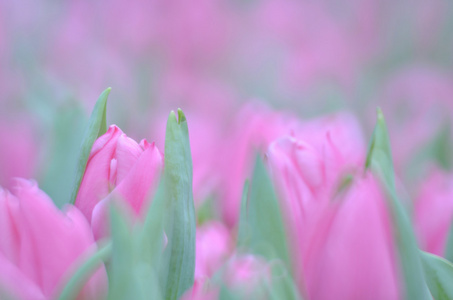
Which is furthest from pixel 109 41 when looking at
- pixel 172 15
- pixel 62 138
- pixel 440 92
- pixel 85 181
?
pixel 85 181

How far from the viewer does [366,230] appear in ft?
0.95

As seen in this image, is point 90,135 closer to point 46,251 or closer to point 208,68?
point 46,251

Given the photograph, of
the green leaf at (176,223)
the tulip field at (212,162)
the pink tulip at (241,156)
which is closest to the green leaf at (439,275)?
the tulip field at (212,162)

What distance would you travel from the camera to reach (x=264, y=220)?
324mm

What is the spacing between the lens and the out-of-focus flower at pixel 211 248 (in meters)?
0.39

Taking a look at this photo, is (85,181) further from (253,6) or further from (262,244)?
(253,6)

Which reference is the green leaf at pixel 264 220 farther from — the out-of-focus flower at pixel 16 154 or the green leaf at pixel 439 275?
the out-of-focus flower at pixel 16 154

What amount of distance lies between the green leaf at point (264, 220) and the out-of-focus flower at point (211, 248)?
2.1 inches

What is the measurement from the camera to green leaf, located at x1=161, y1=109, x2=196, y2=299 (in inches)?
12.6

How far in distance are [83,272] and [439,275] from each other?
17 centimetres

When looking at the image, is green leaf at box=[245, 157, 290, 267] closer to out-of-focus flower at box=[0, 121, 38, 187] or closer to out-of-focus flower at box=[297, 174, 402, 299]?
out-of-focus flower at box=[297, 174, 402, 299]

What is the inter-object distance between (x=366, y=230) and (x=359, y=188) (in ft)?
0.06

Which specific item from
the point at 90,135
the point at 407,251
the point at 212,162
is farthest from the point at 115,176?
the point at 212,162

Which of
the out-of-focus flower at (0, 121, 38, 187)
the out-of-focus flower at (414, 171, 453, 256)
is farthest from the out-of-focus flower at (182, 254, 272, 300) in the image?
the out-of-focus flower at (0, 121, 38, 187)
